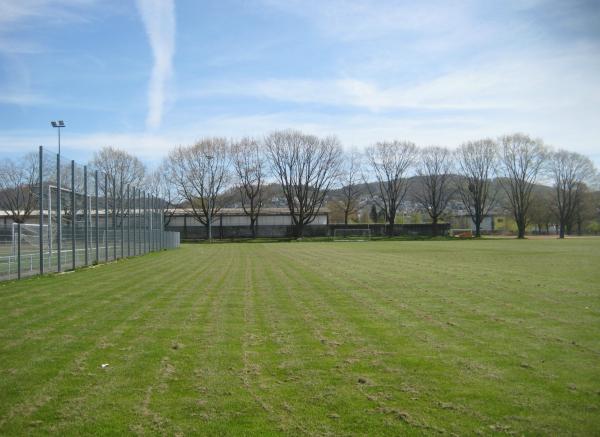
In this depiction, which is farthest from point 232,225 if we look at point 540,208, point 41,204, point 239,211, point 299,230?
point 41,204

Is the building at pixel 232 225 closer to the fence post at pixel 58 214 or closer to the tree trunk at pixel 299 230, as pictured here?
the tree trunk at pixel 299 230

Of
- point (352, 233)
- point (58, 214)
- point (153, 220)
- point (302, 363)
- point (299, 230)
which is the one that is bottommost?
point (352, 233)

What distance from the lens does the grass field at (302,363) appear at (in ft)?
15.0

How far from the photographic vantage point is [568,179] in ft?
282

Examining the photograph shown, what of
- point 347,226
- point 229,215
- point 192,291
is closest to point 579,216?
point 347,226

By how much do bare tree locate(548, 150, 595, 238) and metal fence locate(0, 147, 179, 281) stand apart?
2903 inches

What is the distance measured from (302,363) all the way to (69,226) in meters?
17.1

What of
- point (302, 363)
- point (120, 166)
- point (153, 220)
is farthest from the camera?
point (120, 166)

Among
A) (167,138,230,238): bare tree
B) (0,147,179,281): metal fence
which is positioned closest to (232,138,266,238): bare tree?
(167,138,230,238): bare tree

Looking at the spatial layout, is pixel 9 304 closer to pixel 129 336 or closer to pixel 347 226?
pixel 129 336

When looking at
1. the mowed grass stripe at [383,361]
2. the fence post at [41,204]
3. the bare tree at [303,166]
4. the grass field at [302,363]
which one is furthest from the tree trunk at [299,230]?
the mowed grass stripe at [383,361]

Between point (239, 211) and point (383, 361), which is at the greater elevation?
point (239, 211)

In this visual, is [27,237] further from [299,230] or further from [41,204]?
[299,230]

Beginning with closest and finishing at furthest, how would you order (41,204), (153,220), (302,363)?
(302,363)
(41,204)
(153,220)
